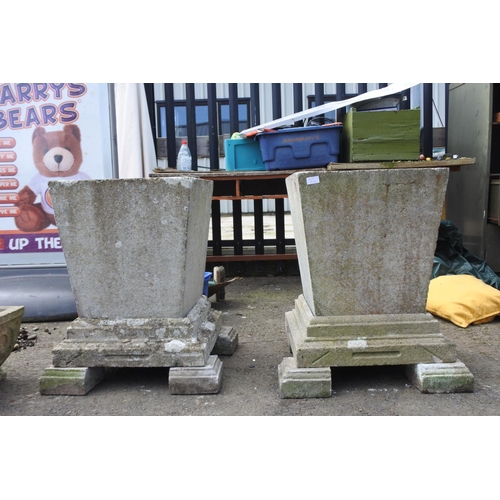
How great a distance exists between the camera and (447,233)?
512 centimetres

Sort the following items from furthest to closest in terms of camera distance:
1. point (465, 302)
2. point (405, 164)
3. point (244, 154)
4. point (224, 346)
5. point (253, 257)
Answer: point (253, 257) → point (244, 154) → point (405, 164) → point (465, 302) → point (224, 346)

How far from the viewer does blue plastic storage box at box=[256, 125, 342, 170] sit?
4.89m

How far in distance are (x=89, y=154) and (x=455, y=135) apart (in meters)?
4.30

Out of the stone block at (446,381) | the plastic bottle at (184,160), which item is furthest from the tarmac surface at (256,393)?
the plastic bottle at (184,160)

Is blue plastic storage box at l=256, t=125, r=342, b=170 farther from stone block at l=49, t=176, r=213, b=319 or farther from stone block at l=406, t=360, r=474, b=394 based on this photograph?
stone block at l=406, t=360, r=474, b=394

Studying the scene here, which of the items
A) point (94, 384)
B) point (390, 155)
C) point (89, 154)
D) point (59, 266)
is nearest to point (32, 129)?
point (89, 154)

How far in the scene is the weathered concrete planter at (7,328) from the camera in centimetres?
265

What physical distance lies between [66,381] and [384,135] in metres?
3.65

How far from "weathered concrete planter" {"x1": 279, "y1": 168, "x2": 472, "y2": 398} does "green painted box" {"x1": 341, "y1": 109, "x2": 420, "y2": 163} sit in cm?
234

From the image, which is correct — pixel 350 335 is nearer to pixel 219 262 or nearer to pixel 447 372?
pixel 447 372

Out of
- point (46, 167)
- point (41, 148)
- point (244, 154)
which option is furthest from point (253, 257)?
point (41, 148)

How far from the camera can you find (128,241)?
8.72 feet

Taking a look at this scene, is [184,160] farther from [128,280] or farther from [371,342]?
[371,342]

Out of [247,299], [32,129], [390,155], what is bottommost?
[247,299]
